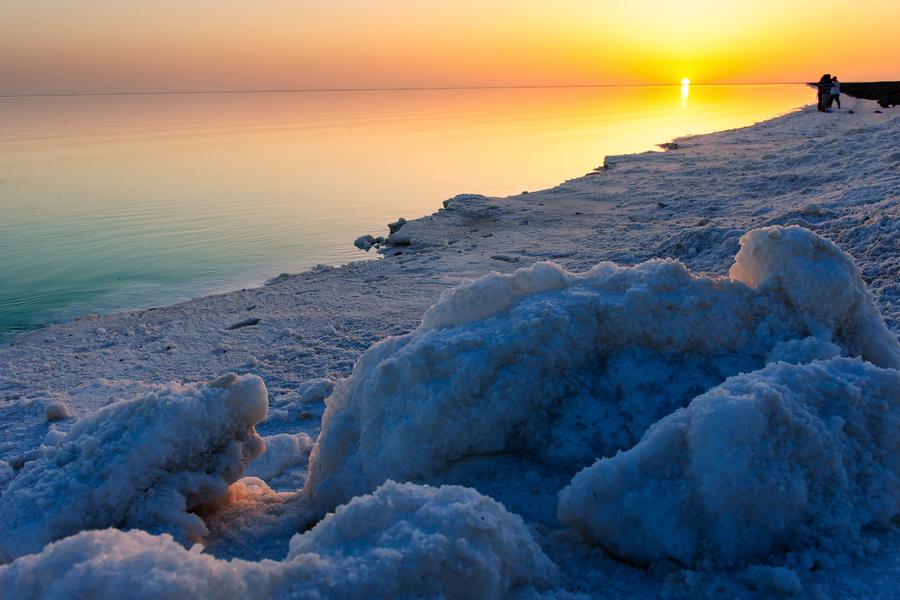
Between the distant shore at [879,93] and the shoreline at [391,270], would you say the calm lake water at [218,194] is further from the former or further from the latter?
the distant shore at [879,93]

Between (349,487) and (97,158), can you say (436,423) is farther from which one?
(97,158)

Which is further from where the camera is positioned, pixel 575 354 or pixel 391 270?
pixel 391 270

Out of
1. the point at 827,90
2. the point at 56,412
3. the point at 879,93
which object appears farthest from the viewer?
the point at 879,93

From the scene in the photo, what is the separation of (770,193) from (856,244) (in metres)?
5.04

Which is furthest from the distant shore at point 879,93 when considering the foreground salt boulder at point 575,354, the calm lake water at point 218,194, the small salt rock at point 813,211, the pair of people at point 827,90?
the foreground salt boulder at point 575,354

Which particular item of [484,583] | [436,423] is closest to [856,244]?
[436,423]

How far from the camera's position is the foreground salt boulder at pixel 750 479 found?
1729 mm

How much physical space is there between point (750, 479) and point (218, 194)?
16.1m

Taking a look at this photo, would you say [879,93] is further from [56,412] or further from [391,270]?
[56,412]

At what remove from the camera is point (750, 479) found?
172cm

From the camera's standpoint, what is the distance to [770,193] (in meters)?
9.86

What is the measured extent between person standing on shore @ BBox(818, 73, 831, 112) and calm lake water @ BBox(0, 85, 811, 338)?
395cm

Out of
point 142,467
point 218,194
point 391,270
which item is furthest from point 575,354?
point 218,194

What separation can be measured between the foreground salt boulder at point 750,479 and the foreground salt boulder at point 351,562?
0.92 ft
